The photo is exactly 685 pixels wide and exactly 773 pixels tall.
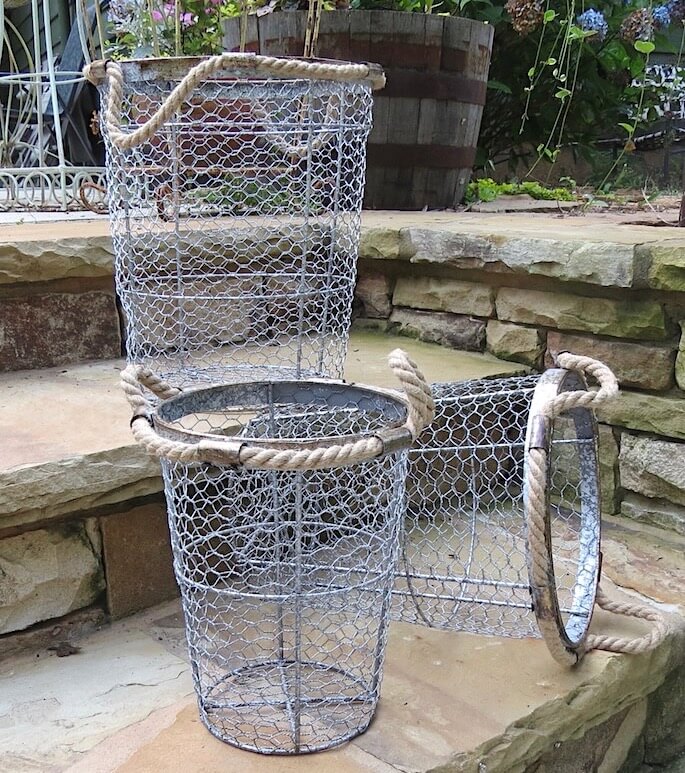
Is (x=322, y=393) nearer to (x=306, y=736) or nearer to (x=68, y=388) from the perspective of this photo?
(x=306, y=736)

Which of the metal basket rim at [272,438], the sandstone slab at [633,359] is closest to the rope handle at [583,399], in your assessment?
the metal basket rim at [272,438]

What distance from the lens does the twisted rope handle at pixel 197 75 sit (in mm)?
1268

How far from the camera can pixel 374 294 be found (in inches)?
93.8

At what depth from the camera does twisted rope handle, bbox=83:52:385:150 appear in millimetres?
1268

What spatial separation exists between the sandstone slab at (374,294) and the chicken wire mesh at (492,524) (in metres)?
0.51

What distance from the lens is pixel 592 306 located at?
1909mm

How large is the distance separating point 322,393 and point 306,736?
1.57ft

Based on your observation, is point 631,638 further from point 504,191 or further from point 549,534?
point 504,191

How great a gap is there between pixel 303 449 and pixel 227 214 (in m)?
1.49

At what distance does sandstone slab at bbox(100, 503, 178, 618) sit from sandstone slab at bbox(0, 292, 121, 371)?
1.97ft

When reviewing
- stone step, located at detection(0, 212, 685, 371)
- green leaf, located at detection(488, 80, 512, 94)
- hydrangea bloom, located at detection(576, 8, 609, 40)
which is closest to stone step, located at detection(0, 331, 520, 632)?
stone step, located at detection(0, 212, 685, 371)

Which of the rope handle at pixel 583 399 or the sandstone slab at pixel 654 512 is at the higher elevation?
the rope handle at pixel 583 399

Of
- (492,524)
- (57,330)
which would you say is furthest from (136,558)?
(492,524)

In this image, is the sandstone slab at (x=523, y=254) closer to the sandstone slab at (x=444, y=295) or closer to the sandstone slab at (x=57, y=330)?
the sandstone slab at (x=444, y=295)
